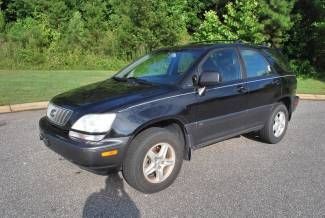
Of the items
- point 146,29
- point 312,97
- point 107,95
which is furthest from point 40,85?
point 146,29

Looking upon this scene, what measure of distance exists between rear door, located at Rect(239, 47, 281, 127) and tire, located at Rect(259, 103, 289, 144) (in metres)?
0.12

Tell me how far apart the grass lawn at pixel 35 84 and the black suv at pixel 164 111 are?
15.0ft

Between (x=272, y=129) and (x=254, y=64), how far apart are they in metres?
1.12

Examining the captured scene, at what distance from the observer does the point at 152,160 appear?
432 centimetres

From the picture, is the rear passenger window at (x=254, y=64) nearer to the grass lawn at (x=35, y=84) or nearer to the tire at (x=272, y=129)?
the tire at (x=272, y=129)

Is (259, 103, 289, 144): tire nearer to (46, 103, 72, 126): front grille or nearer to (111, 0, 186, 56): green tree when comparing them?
(46, 103, 72, 126): front grille

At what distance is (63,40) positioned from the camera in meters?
20.0

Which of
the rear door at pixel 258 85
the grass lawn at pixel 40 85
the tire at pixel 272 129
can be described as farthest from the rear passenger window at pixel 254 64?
the grass lawn at pixel 40 85

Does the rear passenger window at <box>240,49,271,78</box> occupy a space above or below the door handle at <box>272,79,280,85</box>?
above

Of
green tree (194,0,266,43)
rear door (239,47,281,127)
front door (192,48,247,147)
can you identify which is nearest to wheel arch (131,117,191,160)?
front door (192,48,247,147)

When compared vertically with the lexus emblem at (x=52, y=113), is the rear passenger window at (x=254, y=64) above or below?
above

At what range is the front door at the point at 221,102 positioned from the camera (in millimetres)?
4789

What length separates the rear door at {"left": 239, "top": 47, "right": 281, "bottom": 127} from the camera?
5.52m

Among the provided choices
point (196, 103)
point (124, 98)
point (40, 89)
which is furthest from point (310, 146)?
point (40, 89)
